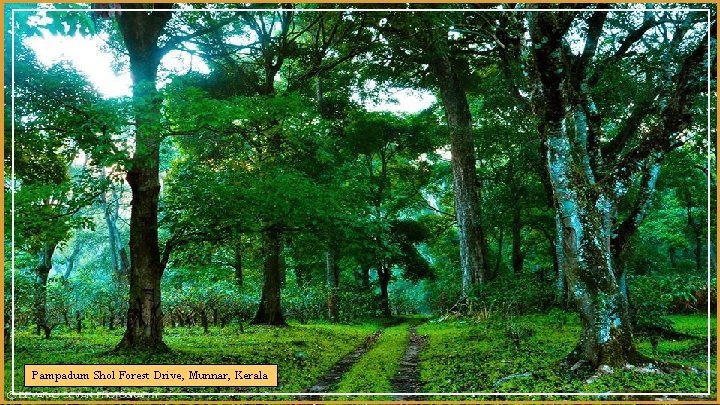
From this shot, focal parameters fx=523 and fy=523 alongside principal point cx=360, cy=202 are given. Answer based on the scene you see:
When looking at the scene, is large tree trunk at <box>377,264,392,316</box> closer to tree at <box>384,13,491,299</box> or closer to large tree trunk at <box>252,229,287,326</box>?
tree at <box>384,13,491,299</box>

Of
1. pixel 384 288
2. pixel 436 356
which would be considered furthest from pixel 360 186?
pixel 384 288

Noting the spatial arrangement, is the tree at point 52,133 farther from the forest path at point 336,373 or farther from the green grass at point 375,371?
the green grass at point 375,371

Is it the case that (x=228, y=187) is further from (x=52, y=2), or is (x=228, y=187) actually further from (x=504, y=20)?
(x=504, y=20)

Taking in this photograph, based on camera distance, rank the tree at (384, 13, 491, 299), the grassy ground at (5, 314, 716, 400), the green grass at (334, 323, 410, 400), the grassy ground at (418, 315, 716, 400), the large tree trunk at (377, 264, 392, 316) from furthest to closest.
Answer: the large tree trunk at (377, 264, 392, 316)
the tree at (384, 13, 491, 299)
the green grass at (334, 323, 410, 400)
the grassy ground at (5, 314, 716, 400)
the grassy ground at (418, 315, 716, 400)

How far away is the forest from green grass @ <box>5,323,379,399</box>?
80mm

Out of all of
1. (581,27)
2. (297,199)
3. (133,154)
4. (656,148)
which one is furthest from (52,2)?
(581,27)

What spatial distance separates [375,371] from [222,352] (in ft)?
10.1

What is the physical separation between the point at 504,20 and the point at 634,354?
5259 millimetres

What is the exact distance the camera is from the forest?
6.02 m

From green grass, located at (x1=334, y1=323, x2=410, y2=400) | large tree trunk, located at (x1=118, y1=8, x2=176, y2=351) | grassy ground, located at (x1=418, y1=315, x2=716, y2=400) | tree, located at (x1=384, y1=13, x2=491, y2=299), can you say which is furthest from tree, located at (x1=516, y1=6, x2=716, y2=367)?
tree, located at (x1=384, y1=13, x2=491, y2=299)

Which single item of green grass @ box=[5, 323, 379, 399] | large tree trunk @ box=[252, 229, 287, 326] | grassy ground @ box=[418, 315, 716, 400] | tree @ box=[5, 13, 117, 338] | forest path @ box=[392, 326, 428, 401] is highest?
tree @ box=[5, 13, 117, 338]

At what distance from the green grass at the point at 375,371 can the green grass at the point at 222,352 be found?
50cm

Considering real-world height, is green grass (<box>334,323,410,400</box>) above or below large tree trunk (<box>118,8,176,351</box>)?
below

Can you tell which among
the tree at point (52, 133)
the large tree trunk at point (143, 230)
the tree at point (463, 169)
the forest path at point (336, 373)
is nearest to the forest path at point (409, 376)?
the forest path at point (336, 373)
